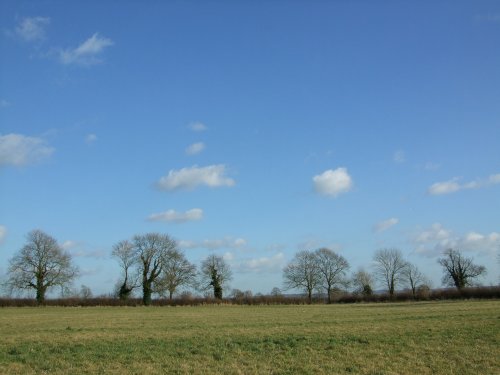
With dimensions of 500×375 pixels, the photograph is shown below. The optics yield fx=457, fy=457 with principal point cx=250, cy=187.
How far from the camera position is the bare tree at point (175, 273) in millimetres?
92562

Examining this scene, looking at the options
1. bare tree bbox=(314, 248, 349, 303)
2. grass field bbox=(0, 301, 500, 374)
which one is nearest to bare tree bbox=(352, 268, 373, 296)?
bare tree bbox=(314, 248, 349, 303)

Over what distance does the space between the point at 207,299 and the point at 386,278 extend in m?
55.7

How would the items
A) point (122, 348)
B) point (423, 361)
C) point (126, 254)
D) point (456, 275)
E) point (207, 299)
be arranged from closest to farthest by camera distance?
point (423, 361) < point (122, 348) < point (207, 299) < point (126, 254) < point (456, 275)

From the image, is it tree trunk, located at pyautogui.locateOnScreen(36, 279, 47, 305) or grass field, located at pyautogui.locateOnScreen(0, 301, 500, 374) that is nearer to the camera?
grass field, located at pyautogui.locateOnScreen(0, 301, 500, 374)

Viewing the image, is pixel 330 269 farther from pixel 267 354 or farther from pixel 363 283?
pixel 267 354

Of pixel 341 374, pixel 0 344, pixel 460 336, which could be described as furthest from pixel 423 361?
pixel 0 344

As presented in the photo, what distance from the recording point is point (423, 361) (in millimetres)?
13242

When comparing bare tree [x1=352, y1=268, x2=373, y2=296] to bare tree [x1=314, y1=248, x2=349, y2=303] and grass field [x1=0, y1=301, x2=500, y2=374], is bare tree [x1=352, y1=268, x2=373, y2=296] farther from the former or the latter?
grass field [x1=0, y1=301, x2=500, y2=374]

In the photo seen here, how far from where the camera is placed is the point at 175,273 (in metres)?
95.8

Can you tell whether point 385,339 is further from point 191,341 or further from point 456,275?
point 456,275

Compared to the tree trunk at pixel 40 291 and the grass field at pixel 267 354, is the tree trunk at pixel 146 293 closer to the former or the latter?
the tree trunk at pixel 40 291

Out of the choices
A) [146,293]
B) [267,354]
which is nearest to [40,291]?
[146,293]

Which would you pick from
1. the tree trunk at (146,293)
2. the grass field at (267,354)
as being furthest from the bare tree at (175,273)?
the grass field at (267,354)

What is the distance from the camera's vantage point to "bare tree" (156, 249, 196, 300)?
92.6 meters
